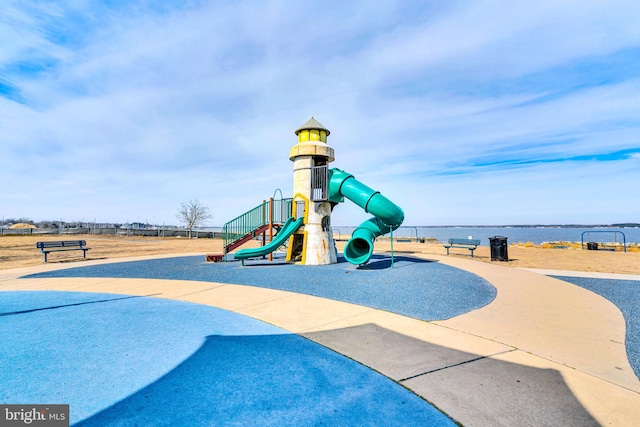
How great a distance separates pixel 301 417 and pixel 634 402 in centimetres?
339

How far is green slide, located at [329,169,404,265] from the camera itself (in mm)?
12211

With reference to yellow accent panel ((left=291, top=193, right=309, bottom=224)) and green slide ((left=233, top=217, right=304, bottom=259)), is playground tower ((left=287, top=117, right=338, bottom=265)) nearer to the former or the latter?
yellow accent panel ((left=291, top=193, right=309, bottom=224))

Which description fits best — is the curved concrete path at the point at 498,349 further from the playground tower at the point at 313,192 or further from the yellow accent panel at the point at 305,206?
the yellow accent panel at the point at 305,206

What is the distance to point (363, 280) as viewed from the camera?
33.7 ft

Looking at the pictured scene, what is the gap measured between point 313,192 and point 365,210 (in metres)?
2.65

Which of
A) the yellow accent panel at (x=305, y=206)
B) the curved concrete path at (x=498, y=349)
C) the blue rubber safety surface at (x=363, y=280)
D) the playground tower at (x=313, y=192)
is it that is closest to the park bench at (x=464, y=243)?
the blue rubber safety surface at (x=363, y=280)

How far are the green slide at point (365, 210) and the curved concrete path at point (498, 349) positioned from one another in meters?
4.72

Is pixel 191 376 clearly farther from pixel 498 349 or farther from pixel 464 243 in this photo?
pixel 464 243

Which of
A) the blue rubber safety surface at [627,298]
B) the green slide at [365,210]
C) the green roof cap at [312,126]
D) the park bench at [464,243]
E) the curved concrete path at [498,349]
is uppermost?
the green roof cap at [312,126]

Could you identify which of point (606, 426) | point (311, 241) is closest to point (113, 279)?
point (311, 241)

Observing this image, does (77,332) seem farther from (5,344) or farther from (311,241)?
(311,241)

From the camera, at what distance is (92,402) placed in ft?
11.0

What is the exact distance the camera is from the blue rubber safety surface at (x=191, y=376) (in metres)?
3.11

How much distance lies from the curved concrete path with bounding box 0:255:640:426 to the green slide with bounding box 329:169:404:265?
4716 millimetres
